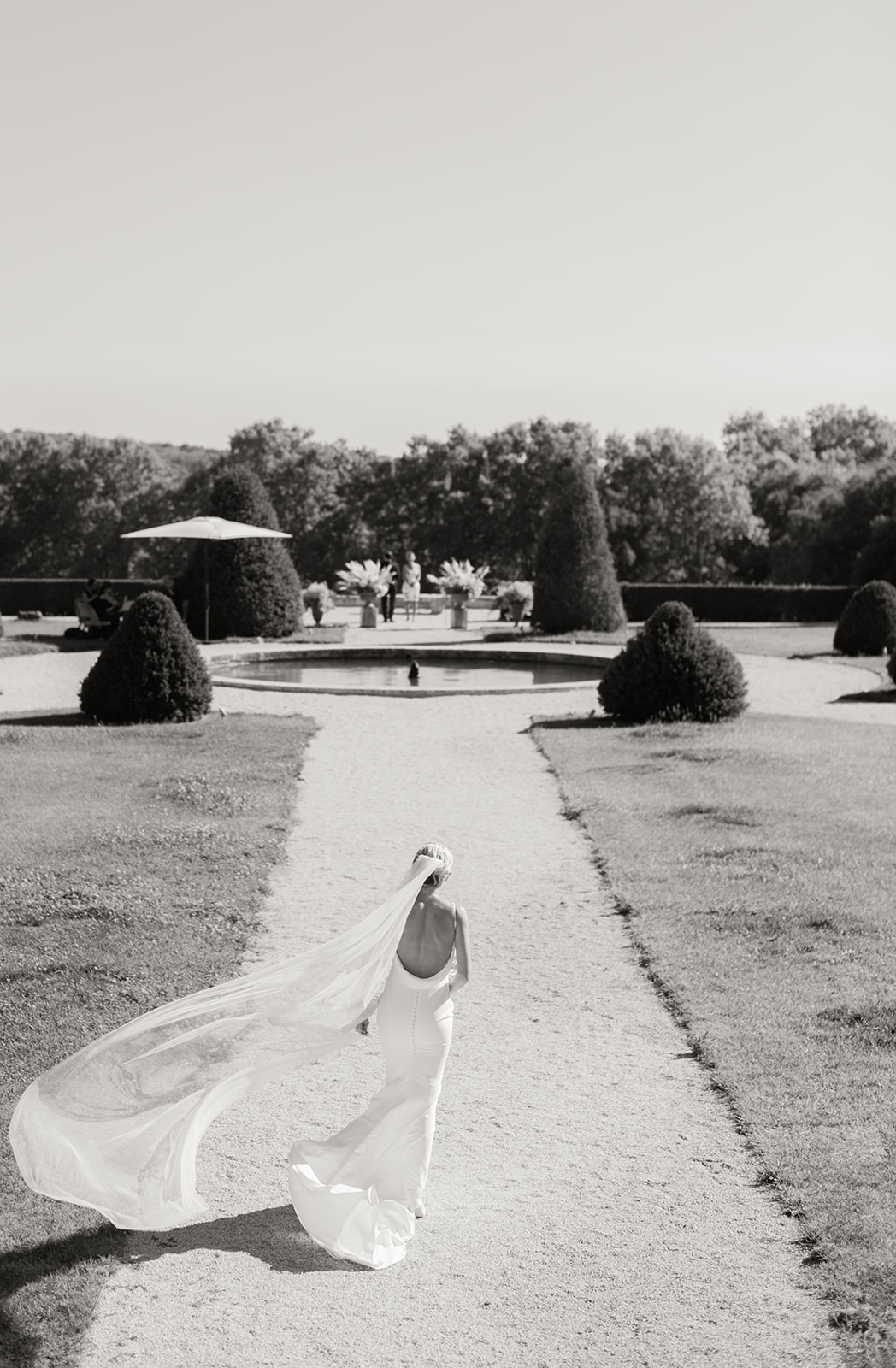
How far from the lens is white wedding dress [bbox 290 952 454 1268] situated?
466 cm

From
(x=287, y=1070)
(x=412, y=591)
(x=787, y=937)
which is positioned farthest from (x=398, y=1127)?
(x=412, y=591)

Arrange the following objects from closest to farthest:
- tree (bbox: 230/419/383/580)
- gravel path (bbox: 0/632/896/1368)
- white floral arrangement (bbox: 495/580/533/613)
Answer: gravel path (bbox: 0/632/896/1368) → white floral arrangement (bbox: 495/580/533/613) → tree (bbox: 230/419/383/580)

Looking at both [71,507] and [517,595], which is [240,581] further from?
[71,507]

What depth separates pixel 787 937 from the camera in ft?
27.5

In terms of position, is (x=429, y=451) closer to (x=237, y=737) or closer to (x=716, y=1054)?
(x=237, y=737)

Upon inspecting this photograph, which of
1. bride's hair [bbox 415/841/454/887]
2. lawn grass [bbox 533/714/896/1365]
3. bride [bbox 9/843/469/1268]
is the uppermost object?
bride's hair [bbox 415/841/454/887]

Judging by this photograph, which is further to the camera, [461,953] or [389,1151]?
[461,953]

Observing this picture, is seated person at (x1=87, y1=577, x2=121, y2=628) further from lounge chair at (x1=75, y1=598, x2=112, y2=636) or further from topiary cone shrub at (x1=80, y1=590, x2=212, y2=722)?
topiary cone shrub at (x1=80, y1=590, x2=212, y2=722)

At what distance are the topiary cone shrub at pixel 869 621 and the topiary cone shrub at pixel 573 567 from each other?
5.69m

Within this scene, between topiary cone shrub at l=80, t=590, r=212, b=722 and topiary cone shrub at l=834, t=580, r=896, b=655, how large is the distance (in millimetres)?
14470

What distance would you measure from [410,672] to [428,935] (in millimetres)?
16342

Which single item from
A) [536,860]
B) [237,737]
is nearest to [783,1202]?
[536,860]

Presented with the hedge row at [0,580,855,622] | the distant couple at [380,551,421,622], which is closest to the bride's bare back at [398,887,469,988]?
the distant couple at [380,551,421,622]

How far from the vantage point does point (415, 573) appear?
38.6 metres
